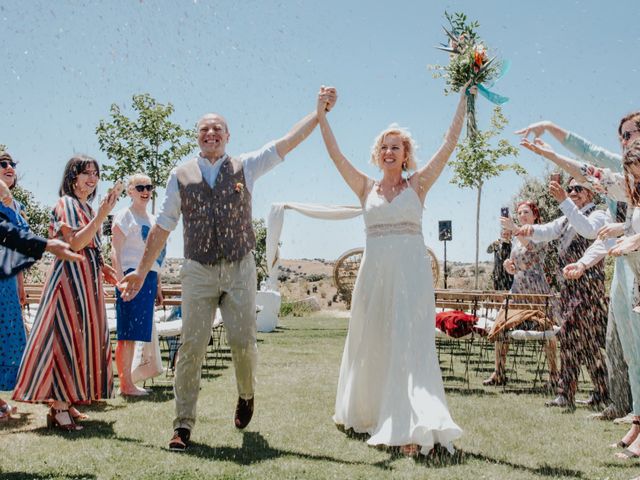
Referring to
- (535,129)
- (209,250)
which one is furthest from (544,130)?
(209,250)

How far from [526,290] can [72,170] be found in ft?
17.6

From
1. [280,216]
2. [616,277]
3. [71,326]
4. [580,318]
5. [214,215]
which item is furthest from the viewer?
[280,216]

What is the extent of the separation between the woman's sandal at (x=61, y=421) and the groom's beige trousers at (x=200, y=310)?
1.14 meters

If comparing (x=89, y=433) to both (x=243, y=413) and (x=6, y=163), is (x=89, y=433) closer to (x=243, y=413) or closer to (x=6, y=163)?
(x=243, y=413)

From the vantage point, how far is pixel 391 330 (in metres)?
5.10

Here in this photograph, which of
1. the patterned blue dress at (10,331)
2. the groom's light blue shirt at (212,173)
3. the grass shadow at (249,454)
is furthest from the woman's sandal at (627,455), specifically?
the patterned blue dress at (10,331)

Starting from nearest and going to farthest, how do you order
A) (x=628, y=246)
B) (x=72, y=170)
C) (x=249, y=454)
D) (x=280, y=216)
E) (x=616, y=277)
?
(x=628, y=246) → (x=249, y=454) → (x=616, y=277) → (x=72, y=170) → (x=280, y=216)

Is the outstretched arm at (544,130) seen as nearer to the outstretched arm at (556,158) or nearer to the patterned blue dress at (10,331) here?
the outstretched arm at (556,158)

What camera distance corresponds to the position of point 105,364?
561 centimetres

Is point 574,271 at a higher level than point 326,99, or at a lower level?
lower

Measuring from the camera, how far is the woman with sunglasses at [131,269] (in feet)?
22.8

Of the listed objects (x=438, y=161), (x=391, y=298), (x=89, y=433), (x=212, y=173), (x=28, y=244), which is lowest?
(x=89, y=433)

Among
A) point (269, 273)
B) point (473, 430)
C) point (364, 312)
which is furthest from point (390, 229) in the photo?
point (269, 273)

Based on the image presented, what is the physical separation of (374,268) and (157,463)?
217cm
